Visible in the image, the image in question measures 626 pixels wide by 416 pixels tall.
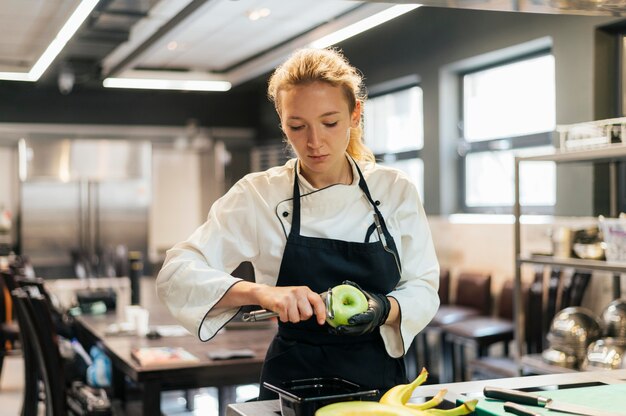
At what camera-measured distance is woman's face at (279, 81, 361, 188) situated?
1.85m

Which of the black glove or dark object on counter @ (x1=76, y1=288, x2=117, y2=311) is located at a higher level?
the black glove

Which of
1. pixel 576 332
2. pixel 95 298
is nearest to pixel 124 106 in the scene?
pixel 95 298

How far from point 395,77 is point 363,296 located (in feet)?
19.1

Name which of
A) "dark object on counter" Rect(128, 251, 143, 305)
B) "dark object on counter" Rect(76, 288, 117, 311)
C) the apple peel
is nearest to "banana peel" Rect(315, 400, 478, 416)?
the apple peel

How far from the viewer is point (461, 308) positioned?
19.0 feet

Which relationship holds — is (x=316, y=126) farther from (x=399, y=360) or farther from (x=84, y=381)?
(x=84, y=381)

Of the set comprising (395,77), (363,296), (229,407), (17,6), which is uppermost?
(17,6)

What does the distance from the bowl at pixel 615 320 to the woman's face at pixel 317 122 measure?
2378 mm

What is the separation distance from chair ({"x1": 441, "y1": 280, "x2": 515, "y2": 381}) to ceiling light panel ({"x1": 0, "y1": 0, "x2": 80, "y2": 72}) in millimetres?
3604

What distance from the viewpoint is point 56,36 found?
700 centimetres

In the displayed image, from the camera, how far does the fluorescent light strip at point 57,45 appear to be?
231 inches

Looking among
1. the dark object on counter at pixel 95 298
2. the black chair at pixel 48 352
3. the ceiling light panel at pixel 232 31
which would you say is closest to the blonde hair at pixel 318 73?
the black chair at pixel 48 352

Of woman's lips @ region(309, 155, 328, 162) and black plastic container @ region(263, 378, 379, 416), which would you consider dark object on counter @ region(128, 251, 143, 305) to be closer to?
woman's lips @ region(309, 155, 328, 162)

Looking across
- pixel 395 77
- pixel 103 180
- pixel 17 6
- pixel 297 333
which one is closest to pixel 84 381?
pixel 297 333
